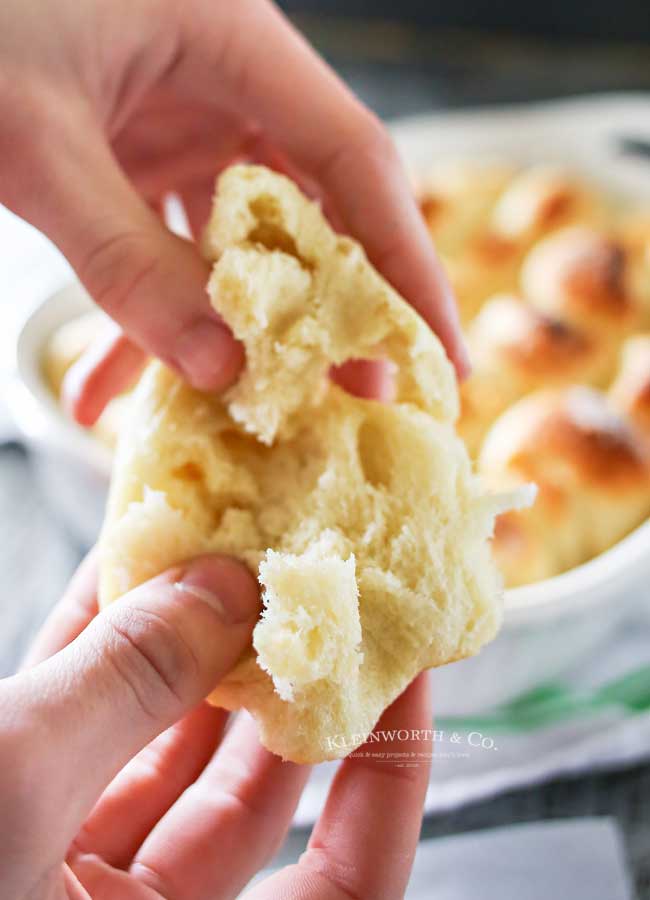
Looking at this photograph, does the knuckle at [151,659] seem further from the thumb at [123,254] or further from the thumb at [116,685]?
the thumb at [123,254]

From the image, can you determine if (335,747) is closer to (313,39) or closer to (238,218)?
(238,218)

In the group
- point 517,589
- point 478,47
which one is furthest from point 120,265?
point 478,47

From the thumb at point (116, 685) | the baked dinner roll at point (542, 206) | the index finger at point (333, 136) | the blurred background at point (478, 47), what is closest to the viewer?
the thumb at point (116, 685)

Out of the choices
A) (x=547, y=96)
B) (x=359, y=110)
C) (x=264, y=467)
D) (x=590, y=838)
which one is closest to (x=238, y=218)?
(x=264, y=467)

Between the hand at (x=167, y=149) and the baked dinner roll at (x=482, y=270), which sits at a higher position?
the hand at (x=167, y=149)

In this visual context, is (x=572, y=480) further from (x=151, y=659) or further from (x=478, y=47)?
(x=478, y=47)

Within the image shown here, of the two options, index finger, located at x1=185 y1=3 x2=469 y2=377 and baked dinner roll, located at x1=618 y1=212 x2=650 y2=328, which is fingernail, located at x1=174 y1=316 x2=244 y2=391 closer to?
index finger, located at x1=185 y1=3 x2=469 y2=377

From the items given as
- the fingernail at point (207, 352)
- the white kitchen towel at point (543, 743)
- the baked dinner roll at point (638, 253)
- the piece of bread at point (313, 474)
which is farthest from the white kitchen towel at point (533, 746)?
the baked dinner roll at point (638, 253)
